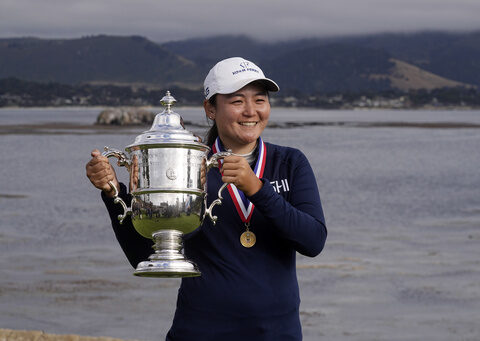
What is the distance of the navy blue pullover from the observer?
307 centimetres

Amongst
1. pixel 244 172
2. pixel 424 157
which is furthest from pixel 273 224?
pixel 424 157

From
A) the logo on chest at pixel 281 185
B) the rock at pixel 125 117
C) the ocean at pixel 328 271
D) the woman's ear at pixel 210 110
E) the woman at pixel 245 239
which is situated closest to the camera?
the woman at pixel 245 239

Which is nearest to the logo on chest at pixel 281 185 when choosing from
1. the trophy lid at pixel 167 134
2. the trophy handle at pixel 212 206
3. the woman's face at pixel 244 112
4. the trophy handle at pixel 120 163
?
the woman's face at pixel 244 112

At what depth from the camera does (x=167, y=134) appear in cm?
287

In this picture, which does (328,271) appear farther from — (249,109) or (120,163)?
(120,163)

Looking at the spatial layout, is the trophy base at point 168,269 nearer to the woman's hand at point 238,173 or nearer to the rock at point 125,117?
the woman's hand at point 238,173

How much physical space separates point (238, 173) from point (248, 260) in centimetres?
42

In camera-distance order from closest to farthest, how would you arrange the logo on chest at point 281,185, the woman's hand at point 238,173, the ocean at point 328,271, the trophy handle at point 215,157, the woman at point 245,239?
the woman's hand at point 238,173
the trophy handle at point 215,157
the woman at point 245,239
the logo on chest at point 281,185
the ocean at point 328,271

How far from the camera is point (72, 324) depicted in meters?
9.37

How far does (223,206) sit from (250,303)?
1.20 feet

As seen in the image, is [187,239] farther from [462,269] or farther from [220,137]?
[462,269]

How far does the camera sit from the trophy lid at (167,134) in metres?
2.86

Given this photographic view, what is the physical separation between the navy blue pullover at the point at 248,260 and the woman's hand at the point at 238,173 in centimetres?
14

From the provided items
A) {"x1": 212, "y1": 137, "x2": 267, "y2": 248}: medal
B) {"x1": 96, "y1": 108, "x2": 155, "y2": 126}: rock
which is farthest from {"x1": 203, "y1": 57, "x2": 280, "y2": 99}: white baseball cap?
{"x1": 96, "y1": 108, "x2": 155, "y2": 126}: rock
